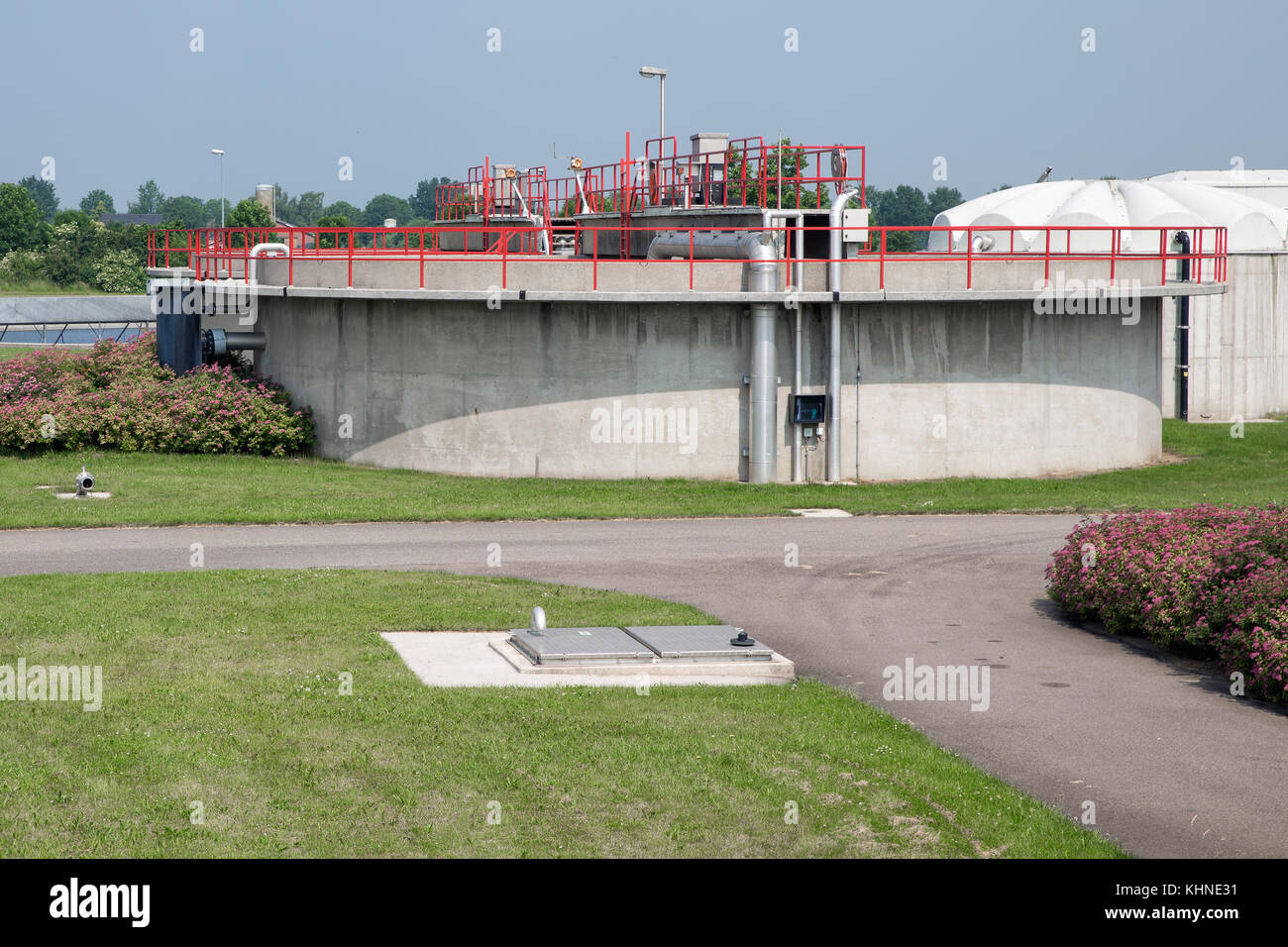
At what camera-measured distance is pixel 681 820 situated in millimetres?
9234

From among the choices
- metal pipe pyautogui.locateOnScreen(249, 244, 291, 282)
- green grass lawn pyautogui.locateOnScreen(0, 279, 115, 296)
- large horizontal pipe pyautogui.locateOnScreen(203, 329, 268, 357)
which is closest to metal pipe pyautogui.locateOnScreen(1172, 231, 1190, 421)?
metal pipe pyautogui.locateOnScreen(249, 244, 291, 282)

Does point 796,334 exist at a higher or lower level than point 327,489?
higher

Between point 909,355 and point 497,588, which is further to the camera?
point 909,355

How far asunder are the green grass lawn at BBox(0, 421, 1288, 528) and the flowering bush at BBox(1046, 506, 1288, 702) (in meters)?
7.45

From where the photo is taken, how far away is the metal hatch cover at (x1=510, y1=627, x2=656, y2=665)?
13.1 m

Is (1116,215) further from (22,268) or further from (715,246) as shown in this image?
(22,268)

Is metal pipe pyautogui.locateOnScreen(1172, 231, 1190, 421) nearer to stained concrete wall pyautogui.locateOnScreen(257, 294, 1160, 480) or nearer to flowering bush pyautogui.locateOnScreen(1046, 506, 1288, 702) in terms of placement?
stained concrete wall pyautogui.locateOnScreen(257, 294, 1160, 480)

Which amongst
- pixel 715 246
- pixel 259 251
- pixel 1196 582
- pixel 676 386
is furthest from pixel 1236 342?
pixel 1196 582

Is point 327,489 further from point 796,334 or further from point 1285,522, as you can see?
point 1285,522

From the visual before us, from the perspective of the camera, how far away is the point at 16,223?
114312mm

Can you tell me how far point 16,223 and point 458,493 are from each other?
102342 millimetres

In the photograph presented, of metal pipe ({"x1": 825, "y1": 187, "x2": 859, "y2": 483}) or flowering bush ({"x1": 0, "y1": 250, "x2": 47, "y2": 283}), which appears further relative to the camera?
flowering bush ({"x1": 0, "y1": 250, "x2": 47, "y2": 283})

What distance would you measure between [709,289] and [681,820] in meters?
18.2
